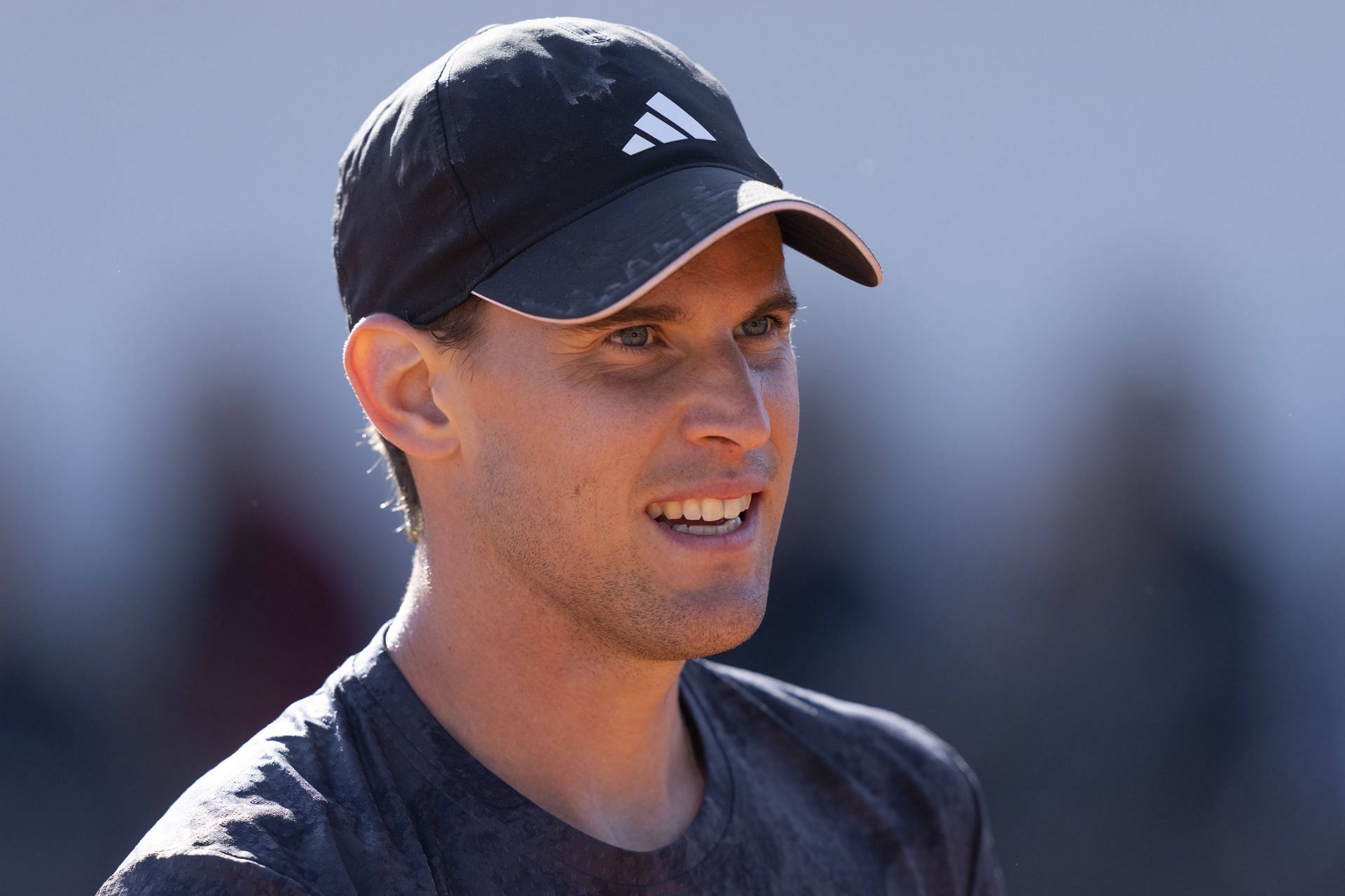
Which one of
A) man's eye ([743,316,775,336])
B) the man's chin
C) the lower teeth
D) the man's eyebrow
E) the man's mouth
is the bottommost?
the man's chin

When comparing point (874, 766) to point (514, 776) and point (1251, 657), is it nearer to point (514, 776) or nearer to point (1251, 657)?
point (514, 776)

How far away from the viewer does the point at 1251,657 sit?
4.19m

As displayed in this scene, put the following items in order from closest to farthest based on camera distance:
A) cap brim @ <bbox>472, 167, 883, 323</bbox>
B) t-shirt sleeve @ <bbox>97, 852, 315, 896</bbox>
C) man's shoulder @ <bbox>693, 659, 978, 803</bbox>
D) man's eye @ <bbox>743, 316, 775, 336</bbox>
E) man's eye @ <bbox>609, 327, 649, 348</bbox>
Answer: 1. t-shirt sleeve @ <bbox>97, 852, 315, 896</bbox>
2. cap brim @ <bbox>472, 167, 883, 323</bbox>
3. man's eye @ <bbox>609, 327, 649, 348</bbox>
4. man's eye @ <bbox>743, 316, 775, 336</bbox>
5. man's shoulder @ <bbox>693, 659, 978, 803</bbox>

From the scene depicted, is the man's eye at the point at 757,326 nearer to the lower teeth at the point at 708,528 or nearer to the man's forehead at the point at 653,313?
the man's forehead at the point at 653,313

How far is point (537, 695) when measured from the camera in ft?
5.50

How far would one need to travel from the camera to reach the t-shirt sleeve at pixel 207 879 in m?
1.35

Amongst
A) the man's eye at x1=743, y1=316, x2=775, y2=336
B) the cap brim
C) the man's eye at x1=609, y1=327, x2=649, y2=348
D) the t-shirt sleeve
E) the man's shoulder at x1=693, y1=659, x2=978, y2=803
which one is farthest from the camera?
the man's shoulder at x1=693, y1=659, x2=978, y2=803

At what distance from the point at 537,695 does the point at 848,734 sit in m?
0.63

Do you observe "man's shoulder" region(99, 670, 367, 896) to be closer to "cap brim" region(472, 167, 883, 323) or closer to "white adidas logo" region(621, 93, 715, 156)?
"cap brim" region(472, 167, 883, 323)

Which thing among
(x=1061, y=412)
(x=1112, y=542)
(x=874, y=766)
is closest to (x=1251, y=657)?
(x=1112, y=542)

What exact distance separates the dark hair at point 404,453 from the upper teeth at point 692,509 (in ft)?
1.02

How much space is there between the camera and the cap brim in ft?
4.91

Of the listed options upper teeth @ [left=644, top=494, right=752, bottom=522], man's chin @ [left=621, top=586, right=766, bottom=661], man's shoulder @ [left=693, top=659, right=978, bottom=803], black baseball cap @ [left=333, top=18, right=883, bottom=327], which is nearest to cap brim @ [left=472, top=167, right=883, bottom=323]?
black baseball cap @ [left=333, top=18, right=883, bottom=327]

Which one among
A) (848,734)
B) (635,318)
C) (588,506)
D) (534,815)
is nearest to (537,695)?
(534,815)
